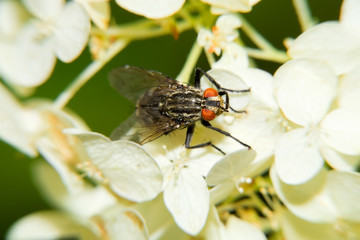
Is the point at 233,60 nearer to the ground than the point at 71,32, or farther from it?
nearer to the ground

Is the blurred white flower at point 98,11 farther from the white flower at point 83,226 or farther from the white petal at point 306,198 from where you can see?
the white petal at point 306,198

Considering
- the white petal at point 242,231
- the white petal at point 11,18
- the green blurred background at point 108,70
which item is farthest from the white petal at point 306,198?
the white petal at point 11,18

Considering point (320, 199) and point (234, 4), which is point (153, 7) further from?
point (320, 199)

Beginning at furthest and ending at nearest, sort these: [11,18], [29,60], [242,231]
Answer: [11,18] < [29,60] < [242,231]

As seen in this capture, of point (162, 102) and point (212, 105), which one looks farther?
point (162, 102)

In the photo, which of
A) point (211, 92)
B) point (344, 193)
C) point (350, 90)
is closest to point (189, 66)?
point (211, 92)

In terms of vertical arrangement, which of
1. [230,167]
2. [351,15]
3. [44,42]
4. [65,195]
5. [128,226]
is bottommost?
[65,195]
